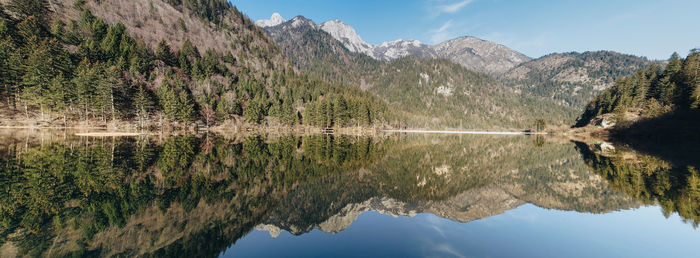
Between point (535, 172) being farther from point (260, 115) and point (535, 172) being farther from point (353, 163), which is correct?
point (260, 115)

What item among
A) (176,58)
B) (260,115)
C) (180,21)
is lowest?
(260,115)

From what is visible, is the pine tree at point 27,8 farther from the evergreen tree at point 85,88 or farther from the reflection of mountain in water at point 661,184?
the reflection of mountain in water at point 661,184

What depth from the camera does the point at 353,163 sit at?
87.1 ft

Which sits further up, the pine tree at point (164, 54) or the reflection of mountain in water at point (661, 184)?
the pine tree at point (164, 54)

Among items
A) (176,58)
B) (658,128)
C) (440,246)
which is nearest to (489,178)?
(440,246)

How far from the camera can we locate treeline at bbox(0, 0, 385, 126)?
191ft

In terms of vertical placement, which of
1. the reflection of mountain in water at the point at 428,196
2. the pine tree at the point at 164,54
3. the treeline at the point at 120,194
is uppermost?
the pine tree at the point at 164,54

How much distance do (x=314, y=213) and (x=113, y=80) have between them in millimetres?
83350

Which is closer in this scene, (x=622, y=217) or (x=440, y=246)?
(x=440, y=246)

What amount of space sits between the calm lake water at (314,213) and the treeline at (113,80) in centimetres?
5780

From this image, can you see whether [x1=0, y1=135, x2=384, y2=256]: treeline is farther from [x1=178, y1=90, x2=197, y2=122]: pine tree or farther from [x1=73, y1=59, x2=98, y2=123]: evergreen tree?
[x1=178, y1=90, x2=197, y2=122]: pine tree

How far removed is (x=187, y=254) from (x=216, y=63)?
416 feet

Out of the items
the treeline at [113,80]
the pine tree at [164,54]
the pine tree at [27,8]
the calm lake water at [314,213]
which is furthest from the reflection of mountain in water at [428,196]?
the pine tree at [27,8]

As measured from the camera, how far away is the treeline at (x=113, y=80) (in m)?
58.2
